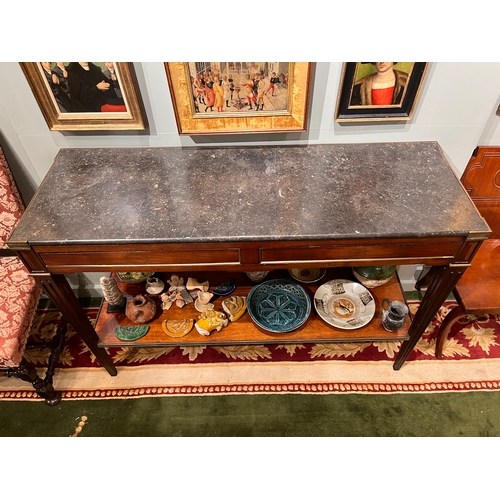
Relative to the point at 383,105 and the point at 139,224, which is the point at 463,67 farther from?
the point at 139,224

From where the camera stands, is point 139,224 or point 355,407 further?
point 355,407

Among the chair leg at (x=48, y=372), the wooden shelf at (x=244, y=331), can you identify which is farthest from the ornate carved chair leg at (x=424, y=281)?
the chair leg at (x=48, y=372)

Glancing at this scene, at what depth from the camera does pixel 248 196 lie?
5.02 ft

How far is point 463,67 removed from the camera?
1.60 metres

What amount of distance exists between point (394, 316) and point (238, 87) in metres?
1.24

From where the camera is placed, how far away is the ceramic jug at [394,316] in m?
1.87

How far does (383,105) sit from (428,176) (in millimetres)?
364

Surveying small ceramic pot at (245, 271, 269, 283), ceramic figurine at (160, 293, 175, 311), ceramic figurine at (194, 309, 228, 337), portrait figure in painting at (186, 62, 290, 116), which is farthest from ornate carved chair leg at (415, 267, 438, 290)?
ceramic figurine at (160, 293, 175, 311)

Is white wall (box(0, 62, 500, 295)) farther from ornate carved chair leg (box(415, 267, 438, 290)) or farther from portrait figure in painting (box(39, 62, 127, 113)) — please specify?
ornate carved chair leg (box(415, 267, 438, 290))

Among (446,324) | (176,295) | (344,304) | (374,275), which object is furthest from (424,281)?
(176,295)

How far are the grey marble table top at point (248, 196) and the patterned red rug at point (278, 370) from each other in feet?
3.45

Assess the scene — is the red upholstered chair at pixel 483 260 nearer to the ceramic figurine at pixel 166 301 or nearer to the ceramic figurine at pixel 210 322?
the ceramic figurine at pixel 210 322
